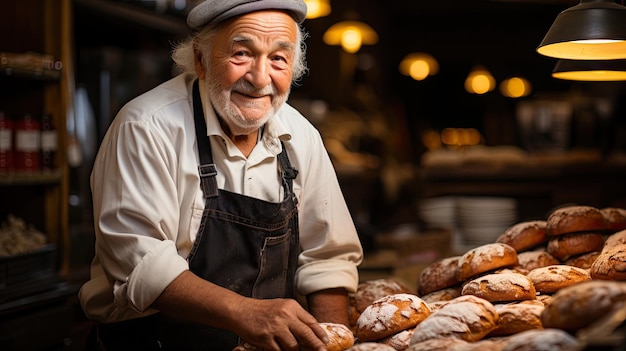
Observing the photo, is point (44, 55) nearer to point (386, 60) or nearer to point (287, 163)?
point (287, 163)

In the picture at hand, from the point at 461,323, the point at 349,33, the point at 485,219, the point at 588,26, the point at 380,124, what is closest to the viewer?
the point at 461,323

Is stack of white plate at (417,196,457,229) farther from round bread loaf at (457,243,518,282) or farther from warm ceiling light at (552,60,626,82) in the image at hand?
round bread loaf at (457,243,518,282)

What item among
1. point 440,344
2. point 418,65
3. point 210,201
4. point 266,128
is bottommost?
point 440,344

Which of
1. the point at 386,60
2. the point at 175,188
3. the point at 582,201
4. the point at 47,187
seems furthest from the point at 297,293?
the point at 386,60

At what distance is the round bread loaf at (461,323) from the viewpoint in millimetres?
1654

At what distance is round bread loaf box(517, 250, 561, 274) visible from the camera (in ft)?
7.54

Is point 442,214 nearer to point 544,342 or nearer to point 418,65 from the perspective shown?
point 544,342

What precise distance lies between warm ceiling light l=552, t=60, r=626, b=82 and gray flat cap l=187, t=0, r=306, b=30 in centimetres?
96

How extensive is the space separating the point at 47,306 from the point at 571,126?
698 cm

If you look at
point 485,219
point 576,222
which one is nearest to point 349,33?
point 485,219

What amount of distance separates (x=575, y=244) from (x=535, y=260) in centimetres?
14

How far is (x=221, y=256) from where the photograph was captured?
2312 millimetres

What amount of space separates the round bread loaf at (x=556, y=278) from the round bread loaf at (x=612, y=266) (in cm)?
5

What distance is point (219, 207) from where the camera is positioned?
232cm
